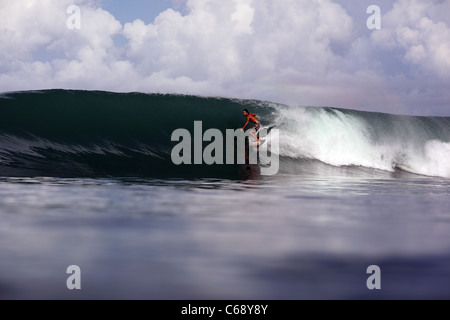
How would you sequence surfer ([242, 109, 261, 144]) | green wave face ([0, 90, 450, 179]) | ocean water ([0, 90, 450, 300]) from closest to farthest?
ocean water ([0, 90, 450, 300]), green wave face ([0, 90, 450, 179]), surfer ([242, 109, 261, 144])

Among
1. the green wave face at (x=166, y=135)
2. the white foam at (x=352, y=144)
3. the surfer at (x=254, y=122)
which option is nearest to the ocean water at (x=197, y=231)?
the green wave face at (x=166, y=135)

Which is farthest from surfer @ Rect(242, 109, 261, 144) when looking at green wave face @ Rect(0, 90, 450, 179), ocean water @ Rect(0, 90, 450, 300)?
ocean water @ Rect(0, 90, 450, 300)

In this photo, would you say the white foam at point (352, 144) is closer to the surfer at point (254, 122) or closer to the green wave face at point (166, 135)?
the green wave face at point (166, 135)

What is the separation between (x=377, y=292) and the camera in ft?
9.41

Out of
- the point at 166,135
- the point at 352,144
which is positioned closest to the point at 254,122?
the point at 166,135

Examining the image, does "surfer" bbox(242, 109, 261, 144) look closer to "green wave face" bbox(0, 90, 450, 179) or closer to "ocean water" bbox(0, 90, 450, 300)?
"green wave face" bbox(0, 90, 450, 179)

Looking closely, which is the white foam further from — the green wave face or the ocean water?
the ocean water

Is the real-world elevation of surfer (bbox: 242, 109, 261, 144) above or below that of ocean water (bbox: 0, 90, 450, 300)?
above

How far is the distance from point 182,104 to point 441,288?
645 inches

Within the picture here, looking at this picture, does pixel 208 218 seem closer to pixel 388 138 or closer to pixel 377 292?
pixel 377 292

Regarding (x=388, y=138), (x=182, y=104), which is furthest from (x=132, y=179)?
(x=388, y=138)

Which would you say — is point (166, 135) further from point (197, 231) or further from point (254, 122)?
point (197, 231)

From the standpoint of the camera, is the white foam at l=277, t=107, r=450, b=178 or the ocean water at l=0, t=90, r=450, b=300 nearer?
the ocean water at l=0, t=90, r=450, b=300

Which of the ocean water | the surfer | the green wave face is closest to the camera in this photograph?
the ocean water
